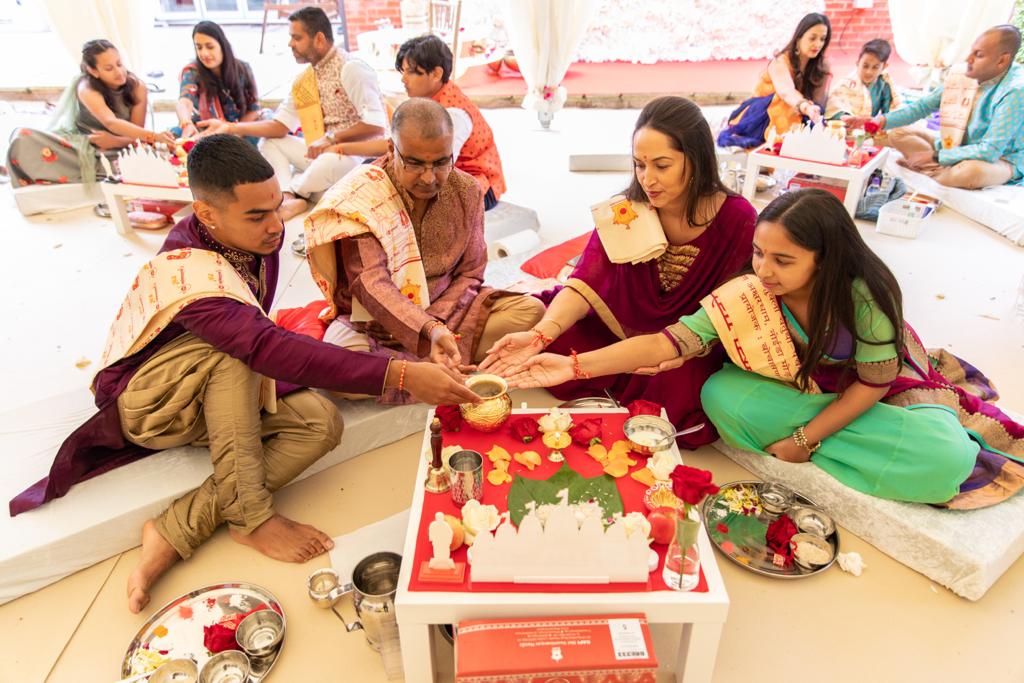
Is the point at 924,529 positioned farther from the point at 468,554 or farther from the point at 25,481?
the point at 25,481

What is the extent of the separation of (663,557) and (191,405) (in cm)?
135

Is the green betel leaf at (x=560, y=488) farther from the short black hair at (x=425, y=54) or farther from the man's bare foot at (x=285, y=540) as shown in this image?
the short black hair at (x=425, y=54)

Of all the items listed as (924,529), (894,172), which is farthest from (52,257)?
(894,172)

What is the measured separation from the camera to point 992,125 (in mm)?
4316

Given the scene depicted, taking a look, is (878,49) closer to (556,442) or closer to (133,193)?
(556,442)

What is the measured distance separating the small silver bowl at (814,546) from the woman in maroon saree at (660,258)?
1.52 ft

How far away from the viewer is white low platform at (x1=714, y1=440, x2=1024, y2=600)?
1.79m

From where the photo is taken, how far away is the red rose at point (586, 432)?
1.85m

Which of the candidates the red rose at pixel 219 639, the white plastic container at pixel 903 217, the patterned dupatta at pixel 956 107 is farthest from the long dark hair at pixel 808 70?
the red rose at pixel 219 639

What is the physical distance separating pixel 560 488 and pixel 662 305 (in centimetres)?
97

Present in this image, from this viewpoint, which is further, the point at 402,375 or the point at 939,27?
the point at 939,27

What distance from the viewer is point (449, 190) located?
2.49 meters

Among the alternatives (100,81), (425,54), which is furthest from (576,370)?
(100,81)

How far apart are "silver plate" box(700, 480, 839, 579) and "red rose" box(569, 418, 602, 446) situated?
0.37 m
